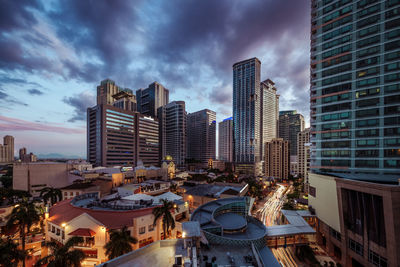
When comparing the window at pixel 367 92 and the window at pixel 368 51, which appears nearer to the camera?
the window at pixel 367 92

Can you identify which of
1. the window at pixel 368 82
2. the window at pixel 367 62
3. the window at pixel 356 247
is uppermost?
the window at pixel 367 62

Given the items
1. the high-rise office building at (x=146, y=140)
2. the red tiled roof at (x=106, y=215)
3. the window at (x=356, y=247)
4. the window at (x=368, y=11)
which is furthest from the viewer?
the high-rise office building at (x=146, y=140)

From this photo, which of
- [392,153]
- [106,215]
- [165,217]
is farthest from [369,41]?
[106,215]

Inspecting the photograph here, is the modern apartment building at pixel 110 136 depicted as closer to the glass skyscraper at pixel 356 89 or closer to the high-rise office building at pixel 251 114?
the high-rise office building at pixel 251 114

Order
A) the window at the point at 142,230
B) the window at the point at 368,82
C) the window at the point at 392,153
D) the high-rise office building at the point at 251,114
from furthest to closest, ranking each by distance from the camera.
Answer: the high-rise office building at the point at 251,114, the window at the point at 368,82, the window at the point at 392,153, the window at the point at 142,230

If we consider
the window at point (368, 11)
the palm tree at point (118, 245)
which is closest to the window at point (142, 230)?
the palm tree at point (118, 245)

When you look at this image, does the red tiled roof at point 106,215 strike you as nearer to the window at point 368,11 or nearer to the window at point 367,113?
the window at point 367,113

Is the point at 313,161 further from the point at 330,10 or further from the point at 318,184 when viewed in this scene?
the point at 330,10

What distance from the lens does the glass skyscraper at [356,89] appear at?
43562mm

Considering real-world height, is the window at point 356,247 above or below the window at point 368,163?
below

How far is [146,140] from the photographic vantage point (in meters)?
176

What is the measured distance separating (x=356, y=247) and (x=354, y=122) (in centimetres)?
3352

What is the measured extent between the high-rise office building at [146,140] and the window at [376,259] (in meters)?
165

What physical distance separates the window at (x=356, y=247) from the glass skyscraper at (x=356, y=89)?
16227 millimetres
